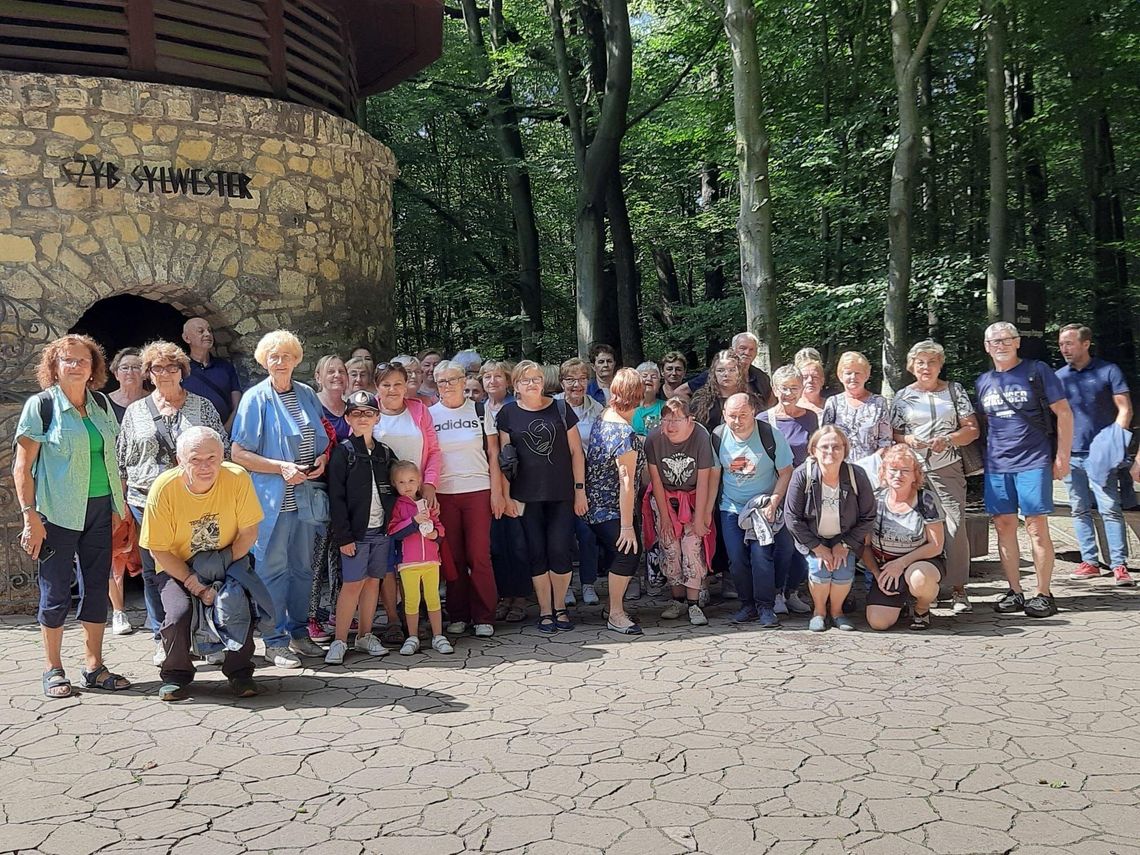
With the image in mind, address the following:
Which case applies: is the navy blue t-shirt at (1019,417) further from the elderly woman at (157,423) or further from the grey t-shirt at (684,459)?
the elderly woman at (157,423)

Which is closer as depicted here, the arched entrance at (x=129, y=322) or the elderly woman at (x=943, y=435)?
the elderly woman at (x=943, y=435)

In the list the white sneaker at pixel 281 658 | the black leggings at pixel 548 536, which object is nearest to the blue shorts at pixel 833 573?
the black leggings at pixel 548 536

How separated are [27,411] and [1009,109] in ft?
59.9

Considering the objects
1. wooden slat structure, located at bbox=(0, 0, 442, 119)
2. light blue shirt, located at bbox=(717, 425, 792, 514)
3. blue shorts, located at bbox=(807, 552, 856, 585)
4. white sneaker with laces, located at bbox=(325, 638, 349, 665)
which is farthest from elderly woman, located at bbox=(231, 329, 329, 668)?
wooden slat structure, located at bbox=(0, 0, 442, 119)

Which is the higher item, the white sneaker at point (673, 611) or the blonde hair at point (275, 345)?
the blonde hair at point (275, 345)

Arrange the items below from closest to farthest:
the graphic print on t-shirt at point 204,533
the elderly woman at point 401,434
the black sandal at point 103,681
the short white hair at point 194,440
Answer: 1. the short white hair at point 194,440
2. the graphic print on t-shirt at point 204,533
3. the black sandal at point 103,681
4. the elderly woman at point 401,434

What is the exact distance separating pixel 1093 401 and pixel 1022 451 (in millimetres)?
1595

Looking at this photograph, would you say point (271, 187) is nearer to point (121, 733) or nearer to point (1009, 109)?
point (121, 733)

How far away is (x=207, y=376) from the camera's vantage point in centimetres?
755

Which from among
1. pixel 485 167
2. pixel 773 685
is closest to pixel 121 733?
pixel 773 685

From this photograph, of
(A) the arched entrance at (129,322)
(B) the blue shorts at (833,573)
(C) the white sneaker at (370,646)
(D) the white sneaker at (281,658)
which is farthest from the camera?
(A) the arched entrance at (129,322)

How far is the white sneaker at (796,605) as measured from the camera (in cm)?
673

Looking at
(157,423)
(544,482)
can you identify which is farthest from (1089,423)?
(157,423)

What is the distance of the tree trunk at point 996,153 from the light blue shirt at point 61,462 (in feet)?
36.0
